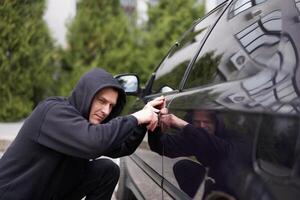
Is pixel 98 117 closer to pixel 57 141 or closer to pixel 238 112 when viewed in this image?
pixel 57 141

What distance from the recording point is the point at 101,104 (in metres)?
2.32

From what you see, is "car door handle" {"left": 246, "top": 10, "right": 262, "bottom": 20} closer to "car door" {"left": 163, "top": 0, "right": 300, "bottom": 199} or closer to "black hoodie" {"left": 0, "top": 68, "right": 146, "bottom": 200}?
"car door" {"left": 163, "top": 0, "right": 300, "bottom": 199}

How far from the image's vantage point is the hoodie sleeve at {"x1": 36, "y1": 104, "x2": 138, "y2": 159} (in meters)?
2.10

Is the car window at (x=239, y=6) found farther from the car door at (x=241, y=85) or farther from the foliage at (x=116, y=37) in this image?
the foliage at (x=116, y=37)

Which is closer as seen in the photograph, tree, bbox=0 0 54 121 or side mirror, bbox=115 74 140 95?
side mirror, bbox=115 74 140 95

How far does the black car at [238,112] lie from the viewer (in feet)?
4.18

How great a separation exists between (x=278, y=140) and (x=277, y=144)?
12 mm

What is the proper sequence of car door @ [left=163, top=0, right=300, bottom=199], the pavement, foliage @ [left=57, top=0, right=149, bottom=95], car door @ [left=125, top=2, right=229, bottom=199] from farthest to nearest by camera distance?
foliage @ [left=57, top=0, right=149, bottom=95] → the pavement → car door @ [left=125, top=2, right=229, bottom=199] → car door @ [left=163, top=0, right=300, bottom=199]

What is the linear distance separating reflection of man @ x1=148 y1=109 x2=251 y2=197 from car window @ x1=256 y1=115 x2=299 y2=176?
0.23 feet

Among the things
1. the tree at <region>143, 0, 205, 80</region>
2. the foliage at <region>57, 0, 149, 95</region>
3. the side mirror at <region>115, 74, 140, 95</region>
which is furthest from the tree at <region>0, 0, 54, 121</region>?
the side mirror at <region>115, 74, 140, 95</region>

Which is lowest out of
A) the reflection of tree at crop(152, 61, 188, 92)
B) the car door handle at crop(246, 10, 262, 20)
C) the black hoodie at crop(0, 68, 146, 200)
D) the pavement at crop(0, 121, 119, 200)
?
the pavement at crop(0, 121, 119, 200)

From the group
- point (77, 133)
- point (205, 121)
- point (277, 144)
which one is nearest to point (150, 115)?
point (77, 133)

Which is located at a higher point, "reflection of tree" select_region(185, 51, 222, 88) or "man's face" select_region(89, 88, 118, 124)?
"reflection of tree" select_region(185, 51, 222, 88)

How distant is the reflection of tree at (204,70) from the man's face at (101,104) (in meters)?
0.37
